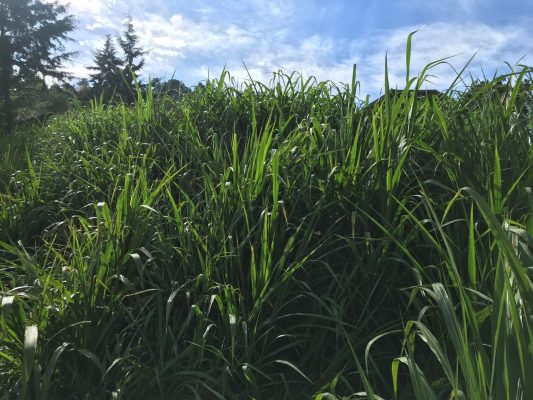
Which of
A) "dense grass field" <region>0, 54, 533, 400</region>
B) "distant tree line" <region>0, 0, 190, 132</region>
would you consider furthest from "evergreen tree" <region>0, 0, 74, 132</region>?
"dense grass field" <region>0, 54, 533, 400</region>

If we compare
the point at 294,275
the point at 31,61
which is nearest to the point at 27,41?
the point at 31,61

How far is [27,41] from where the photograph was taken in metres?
30.1

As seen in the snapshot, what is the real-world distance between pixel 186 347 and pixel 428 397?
1105 mm

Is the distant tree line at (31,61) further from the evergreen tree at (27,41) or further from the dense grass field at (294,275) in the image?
the dense grass field at (294,275)

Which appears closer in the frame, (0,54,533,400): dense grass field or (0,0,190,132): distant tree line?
(0,54,533,400): dense grass field

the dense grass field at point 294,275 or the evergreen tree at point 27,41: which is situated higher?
the evergreen tree at point 27,41

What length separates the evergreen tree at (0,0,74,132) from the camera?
1123 inches

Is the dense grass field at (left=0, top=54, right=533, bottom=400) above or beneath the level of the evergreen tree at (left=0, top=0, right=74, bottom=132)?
beneath

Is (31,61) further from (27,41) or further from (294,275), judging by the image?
(294,275)

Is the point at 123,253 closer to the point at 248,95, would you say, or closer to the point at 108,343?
the point at 108,343

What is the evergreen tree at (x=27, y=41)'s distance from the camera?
1123 inches

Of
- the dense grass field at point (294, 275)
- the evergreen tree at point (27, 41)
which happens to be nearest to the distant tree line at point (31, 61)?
the evergreen tree at point (27, 41)

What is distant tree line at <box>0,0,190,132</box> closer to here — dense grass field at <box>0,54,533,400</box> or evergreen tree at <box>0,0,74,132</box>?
evergreen tree at <box>0,0,74,132</box>

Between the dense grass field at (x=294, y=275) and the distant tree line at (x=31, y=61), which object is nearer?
the dense grass field at (x=294, y=275)
